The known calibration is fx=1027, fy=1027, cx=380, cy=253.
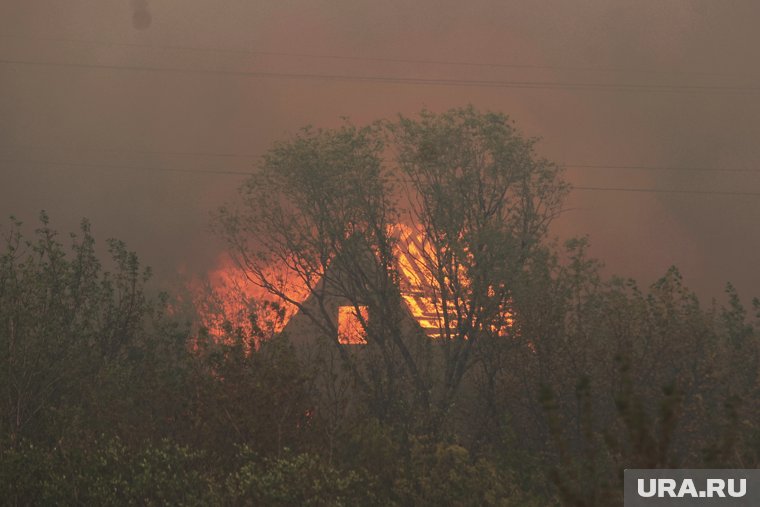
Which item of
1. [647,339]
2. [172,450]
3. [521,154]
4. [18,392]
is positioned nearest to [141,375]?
[18,392]

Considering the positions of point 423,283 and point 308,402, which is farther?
point 423,283

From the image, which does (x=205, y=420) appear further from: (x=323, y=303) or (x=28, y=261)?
(x=323, y=303)

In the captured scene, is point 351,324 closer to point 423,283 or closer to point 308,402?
point 423,283

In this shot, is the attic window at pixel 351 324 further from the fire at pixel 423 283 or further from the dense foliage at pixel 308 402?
the dense foliage at pixel 308 402

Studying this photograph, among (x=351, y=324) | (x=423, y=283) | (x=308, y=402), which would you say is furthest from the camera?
(x=351, y=324)

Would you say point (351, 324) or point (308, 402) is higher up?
point (351, 324)

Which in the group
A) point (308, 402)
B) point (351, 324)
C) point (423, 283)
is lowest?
point (308, 402)

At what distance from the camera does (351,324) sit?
34.3 meters

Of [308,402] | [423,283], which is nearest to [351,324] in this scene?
[423,283]

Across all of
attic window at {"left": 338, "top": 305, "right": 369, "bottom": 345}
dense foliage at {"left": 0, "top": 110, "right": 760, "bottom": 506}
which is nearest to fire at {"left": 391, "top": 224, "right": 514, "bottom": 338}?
attic window at {"left": 338, "top": 305, "right": 369, "bottom": 345}

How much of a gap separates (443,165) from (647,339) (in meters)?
15.1

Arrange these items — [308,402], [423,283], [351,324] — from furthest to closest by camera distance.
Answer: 1. [351,324]
2. [423,283]
3. [308,402]

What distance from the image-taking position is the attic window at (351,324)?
31922 mm

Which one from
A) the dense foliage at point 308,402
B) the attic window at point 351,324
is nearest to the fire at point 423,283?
the attic window at point 351,324
